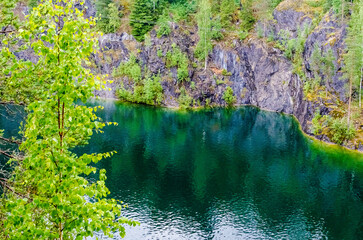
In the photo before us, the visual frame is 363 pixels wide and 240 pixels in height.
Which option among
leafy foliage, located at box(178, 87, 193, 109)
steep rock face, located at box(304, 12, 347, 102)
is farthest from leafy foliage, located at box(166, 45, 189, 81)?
steep rock face, located at box(304, 12, 347, 102)

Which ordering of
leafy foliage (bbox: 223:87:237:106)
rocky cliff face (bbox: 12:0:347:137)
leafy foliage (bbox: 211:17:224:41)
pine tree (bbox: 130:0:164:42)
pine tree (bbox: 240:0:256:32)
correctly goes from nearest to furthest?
rocky cliff face (bbox: 12:0:347:137) → leafy foliage (bbox: 223:87:237:106) → pine tree (bbox: 240:0:256:32) → pine tree (bbox: 130:0:164:42) → leafy foliage (bbox: 211:17:224:41)

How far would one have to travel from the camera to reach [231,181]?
4041 centimetres

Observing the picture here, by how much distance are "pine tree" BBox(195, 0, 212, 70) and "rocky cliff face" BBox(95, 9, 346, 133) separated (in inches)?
92.5

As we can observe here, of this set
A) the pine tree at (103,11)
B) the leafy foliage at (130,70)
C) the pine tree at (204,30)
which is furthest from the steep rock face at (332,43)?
the pine tree at (103,11)

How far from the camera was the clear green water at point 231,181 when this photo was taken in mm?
30812

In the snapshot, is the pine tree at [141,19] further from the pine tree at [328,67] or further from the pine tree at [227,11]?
the pine tree at [328,67]

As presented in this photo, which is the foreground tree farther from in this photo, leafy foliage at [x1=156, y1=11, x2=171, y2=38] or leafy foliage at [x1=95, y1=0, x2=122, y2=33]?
leafy foliage at [x1=95, y1=0, x2=122, y2=33]

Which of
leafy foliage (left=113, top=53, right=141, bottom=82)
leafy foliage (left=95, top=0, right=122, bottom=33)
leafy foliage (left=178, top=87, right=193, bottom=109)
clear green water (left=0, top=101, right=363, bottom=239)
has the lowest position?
clear green water (left=0, top=101, right=363, bottom=239)

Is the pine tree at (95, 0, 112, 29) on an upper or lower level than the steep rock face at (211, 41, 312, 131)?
upper

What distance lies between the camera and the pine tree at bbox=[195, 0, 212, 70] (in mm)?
83062

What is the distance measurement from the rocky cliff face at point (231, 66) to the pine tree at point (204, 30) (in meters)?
2.35

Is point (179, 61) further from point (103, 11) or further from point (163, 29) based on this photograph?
point (103, 11)

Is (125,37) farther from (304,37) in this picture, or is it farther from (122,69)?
(304,37)

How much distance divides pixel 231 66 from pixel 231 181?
4971 cm
